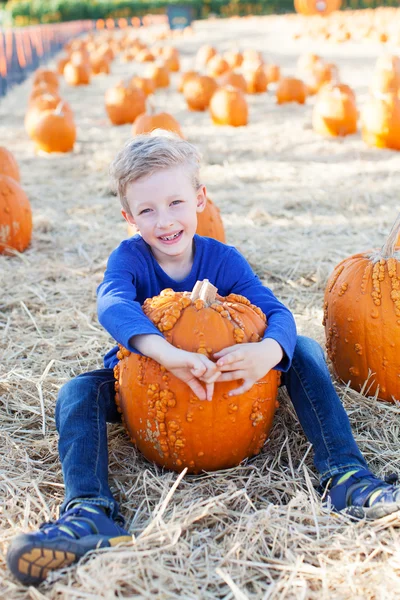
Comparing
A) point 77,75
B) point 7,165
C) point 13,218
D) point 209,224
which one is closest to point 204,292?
point 209,224

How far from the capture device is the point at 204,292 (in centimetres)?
229

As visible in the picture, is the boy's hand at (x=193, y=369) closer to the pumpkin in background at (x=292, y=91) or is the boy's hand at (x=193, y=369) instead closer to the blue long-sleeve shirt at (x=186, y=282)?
the blue long-sleeve shirt at (x=186, y=282)

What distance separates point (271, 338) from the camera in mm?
2270

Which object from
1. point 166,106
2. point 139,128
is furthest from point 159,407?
point 166,106

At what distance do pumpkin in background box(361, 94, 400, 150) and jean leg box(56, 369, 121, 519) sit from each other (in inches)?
224

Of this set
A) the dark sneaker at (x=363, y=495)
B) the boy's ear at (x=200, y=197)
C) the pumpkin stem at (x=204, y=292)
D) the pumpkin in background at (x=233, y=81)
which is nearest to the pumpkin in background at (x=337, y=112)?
the pumpkin in background at (x=233, y=81)

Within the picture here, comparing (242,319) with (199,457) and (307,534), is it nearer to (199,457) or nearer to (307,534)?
(199,457)

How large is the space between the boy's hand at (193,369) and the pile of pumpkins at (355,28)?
1739 cm

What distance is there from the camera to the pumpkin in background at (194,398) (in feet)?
7.32

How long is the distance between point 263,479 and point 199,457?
25 cm

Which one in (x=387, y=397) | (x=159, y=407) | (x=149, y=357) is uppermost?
(x=149, y=357)

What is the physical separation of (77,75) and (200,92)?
5286mm

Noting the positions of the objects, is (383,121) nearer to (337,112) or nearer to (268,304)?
(337,112)

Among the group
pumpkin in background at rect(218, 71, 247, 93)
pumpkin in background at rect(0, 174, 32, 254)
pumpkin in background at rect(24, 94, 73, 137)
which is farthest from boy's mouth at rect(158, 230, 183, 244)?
pumpkin in background at rect(218, 71, 247, 93)
